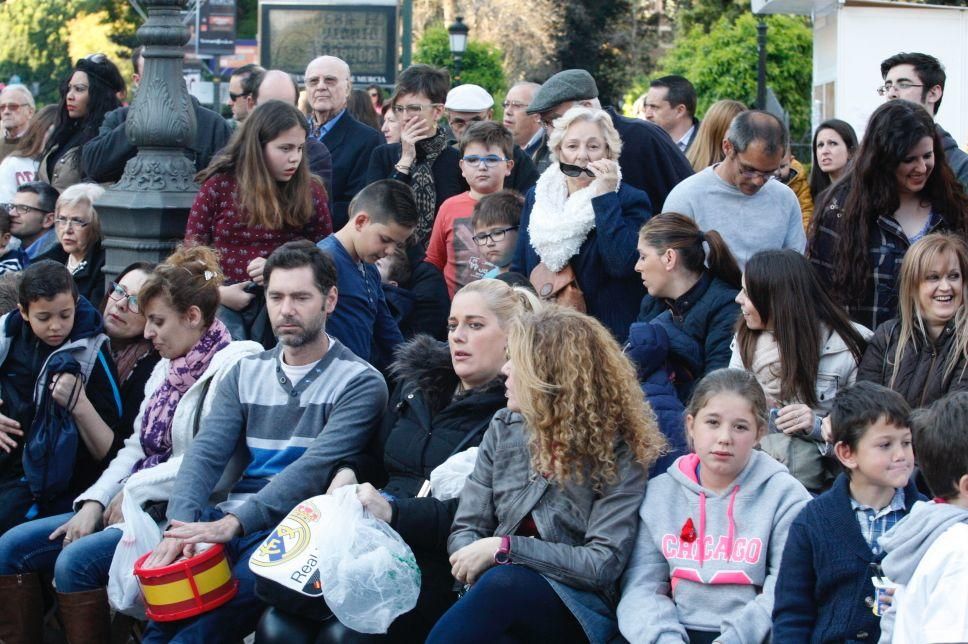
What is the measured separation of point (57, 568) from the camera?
529cm

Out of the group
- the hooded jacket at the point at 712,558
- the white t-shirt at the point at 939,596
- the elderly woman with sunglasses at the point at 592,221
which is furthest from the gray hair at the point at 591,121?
the white t-shirt at the point at 939,596

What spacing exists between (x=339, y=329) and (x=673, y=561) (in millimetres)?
2309

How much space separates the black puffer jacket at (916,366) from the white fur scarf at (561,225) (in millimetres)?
1521

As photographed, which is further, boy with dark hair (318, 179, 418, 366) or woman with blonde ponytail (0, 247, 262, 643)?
boy with dark hair (318, 179, 418, 366)

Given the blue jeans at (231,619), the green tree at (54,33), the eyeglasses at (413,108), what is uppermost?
the green tree at (54,33)

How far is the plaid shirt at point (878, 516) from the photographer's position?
395 centimetres

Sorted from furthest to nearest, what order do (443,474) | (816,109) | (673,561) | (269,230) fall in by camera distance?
(816,109) < (269,230) < (443,474) < (673,561)

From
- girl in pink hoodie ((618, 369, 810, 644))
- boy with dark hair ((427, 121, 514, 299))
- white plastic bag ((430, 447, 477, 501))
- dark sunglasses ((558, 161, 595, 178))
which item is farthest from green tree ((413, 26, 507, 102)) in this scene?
girl in pink hoodie ((618, 369, 810, 644))

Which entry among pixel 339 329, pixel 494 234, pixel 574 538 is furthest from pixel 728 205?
pixel 574 538

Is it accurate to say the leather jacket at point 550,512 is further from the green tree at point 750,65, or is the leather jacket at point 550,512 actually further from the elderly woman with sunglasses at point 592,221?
the green tree at point 750,65

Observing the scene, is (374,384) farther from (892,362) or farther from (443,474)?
(892,362)

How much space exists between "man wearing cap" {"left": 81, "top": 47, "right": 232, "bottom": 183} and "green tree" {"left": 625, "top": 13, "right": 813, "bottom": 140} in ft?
47.6

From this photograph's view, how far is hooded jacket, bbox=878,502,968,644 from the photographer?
315 cm

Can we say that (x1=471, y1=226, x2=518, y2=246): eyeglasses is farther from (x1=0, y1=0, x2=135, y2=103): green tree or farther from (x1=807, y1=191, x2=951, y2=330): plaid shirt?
(x1=0, y1=0, x2=135, y2=103): green tree
